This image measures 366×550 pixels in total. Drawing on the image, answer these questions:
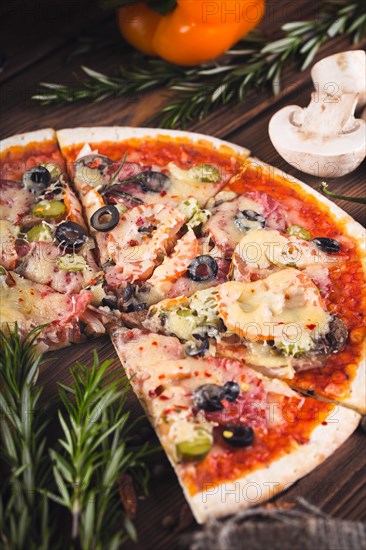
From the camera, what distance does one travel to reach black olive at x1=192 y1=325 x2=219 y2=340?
4.36 metres

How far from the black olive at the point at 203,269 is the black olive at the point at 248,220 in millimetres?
359

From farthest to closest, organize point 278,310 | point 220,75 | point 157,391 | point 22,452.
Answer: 1. point 220,75
2. point 278,310
3. point 157,391
4. point 22,452

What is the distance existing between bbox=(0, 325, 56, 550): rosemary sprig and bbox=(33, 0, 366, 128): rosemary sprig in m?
2.46

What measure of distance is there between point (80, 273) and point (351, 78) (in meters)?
A: 2.40

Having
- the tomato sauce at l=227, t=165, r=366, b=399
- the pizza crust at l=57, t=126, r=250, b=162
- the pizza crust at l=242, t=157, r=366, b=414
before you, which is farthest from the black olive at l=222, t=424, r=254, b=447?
the pizza crust at l=57, t=126, r=250, b=162

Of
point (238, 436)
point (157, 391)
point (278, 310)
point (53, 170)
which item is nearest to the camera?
point (238, 436)

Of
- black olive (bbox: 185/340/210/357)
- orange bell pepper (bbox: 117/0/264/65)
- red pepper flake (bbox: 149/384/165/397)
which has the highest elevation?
orange bell pepper (bbox: 117/0/264/65)

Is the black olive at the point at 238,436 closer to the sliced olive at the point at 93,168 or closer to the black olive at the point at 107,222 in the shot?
the black olive at the point at 107,222

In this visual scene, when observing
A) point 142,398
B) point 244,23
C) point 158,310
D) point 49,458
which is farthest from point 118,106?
point 49,458

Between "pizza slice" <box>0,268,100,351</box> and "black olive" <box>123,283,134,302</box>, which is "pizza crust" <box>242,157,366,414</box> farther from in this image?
"pizza slice" <box>0,268,100,351</box>

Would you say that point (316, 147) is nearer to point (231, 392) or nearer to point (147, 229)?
point (147, 229)

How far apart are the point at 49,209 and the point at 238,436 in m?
2.06

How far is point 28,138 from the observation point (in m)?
5.62

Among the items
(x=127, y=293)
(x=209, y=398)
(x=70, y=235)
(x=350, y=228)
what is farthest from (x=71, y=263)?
(x=350, y=228)
